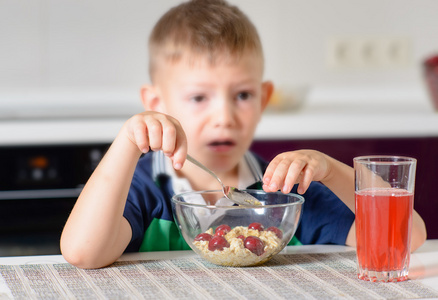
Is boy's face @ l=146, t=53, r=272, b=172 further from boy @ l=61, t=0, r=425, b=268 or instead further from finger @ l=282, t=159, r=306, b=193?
finger @ l=282, t=159, r=306, b=193

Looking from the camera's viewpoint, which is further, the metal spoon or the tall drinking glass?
the metal spoon

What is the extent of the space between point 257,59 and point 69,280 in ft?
2.12

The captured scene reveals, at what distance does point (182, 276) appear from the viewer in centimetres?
85

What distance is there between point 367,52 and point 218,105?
1.53 meters

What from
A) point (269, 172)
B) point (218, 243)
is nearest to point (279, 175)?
point (269, 172)

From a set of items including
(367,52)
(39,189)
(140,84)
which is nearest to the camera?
(39,189)

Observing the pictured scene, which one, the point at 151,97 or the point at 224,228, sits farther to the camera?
the point at 151,97

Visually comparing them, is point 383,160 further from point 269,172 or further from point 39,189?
point 39,189

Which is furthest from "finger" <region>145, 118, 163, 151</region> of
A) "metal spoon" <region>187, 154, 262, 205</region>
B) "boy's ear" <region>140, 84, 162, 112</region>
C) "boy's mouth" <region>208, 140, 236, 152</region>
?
"boy's ear" <region>140, 84, 162, 112</region>

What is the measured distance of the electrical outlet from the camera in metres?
2.61

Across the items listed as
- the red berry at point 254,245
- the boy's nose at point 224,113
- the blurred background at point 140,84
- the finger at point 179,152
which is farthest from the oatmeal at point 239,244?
the blurred background at point 140,84

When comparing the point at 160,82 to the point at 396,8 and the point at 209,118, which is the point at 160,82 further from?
the point at 396,8

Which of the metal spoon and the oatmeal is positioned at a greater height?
the metal spoon

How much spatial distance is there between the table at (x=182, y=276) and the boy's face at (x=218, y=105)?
316mm
